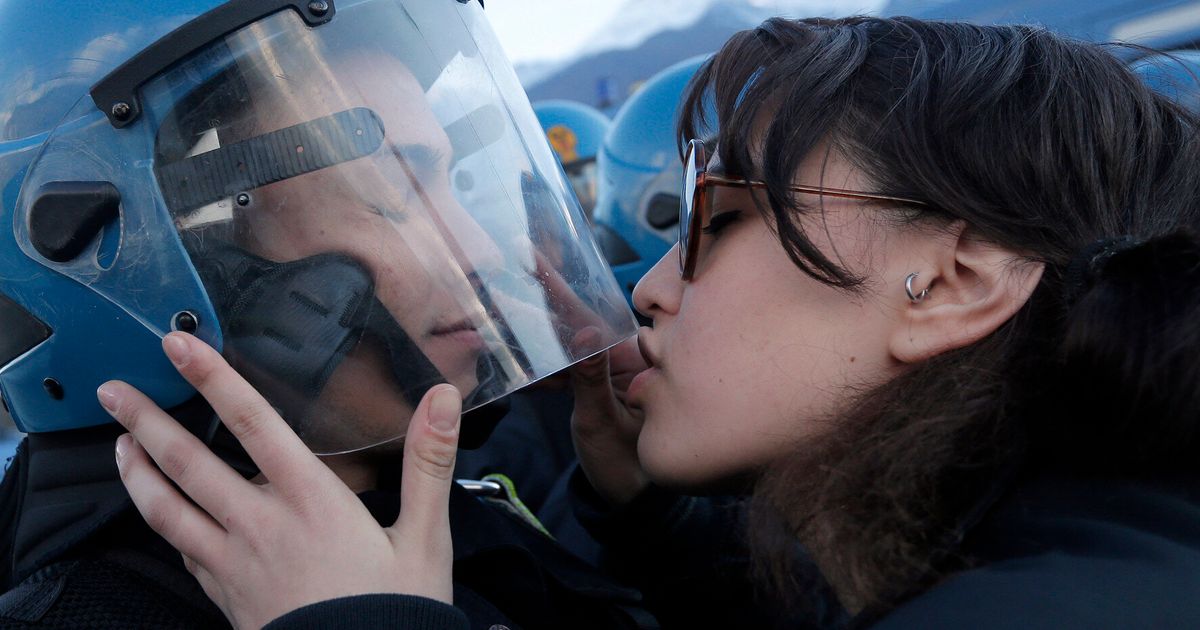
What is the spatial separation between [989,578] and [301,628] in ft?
2.55

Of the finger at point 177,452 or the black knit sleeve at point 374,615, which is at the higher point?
the finger at point 177,452

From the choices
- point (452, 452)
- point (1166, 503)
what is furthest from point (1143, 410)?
point (452, 452)

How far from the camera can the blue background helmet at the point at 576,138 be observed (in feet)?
21.8

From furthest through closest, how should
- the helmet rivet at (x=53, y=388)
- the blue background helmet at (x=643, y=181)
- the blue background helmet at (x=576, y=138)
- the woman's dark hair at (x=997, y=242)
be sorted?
1. the blue background helmet at (x=576, y=138)
2. the blue background helmet at (x=643, y=181)
3. the helmet rivet at (x=53, y=388)
4. the woman's dark hair at (x=997, y=242)

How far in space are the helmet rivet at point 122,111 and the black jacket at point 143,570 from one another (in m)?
0.48

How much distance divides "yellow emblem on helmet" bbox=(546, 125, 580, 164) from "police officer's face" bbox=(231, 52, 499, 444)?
5.29 meters

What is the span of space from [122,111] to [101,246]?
20 cm

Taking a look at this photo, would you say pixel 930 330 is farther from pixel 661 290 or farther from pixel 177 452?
pixel 177 452

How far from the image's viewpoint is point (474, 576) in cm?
152

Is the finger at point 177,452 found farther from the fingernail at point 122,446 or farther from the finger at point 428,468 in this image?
the finger at point 428,468

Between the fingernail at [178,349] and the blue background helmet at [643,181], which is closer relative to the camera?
the fingernail at [178,349]

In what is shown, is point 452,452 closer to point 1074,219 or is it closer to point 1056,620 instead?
point 1056,620

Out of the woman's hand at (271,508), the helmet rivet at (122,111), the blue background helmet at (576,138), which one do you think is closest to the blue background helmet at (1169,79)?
the woman's hand at (271,508)

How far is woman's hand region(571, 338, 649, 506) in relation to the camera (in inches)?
75.8
